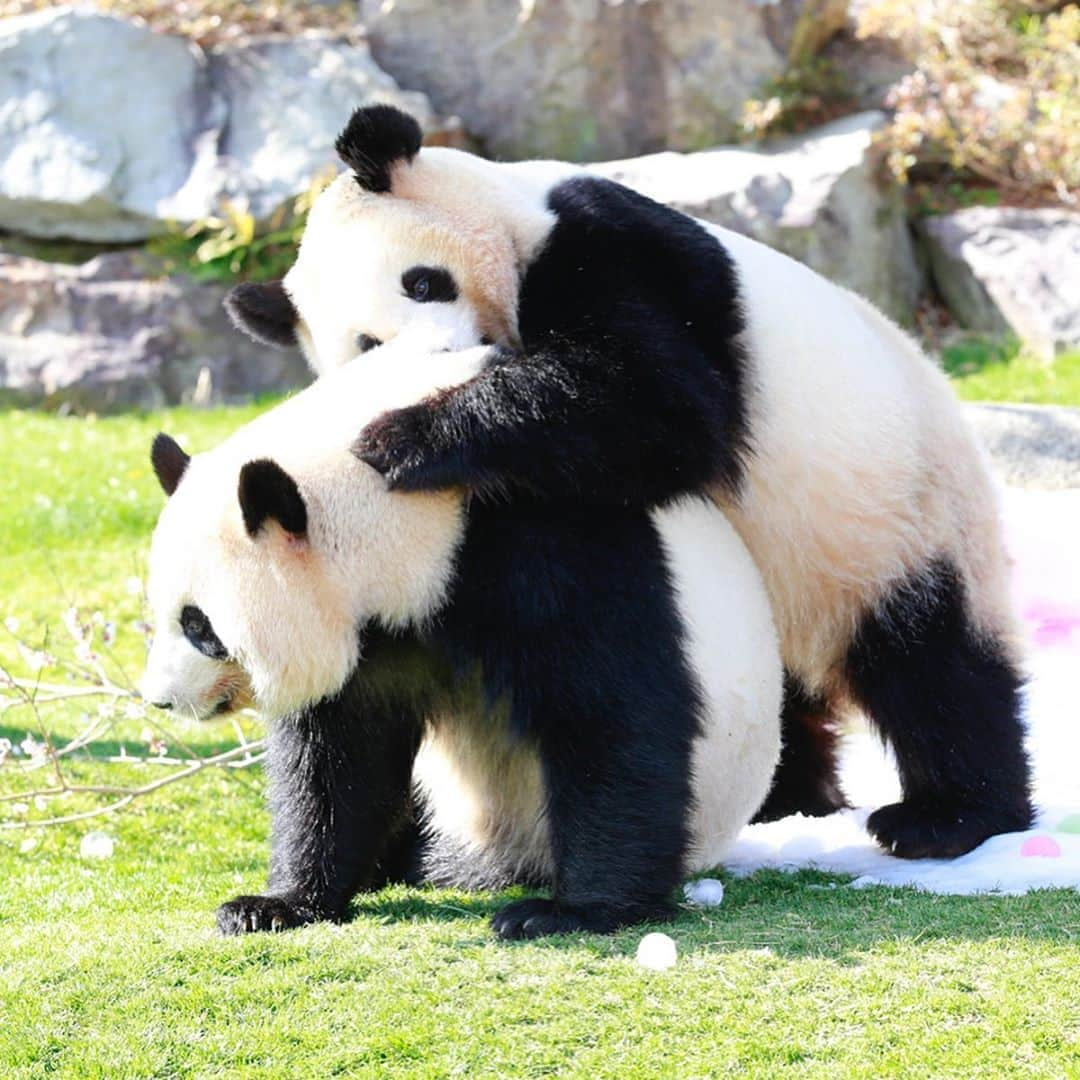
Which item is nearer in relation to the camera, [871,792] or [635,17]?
[871,792]

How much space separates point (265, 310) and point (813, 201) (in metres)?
7.15

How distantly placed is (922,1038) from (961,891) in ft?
Result: 4.19

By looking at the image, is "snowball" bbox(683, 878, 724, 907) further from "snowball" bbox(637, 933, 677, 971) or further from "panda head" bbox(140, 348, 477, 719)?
"panda head" bbox(140, 348, 477, 719)

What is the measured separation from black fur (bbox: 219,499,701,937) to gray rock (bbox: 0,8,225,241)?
27.5 ft

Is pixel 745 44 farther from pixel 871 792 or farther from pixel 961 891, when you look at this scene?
pixel 961 891

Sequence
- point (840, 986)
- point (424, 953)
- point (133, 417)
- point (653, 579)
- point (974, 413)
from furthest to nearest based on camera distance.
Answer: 1. point (133, 417)
2. point (974, 413)
3. point (653, 579)
4. point (424, 953)
5. point (840, 986)

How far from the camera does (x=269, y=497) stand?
3.77 m

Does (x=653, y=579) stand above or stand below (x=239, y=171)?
below

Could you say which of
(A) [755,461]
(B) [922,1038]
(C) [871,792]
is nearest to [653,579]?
(A) [755,461]

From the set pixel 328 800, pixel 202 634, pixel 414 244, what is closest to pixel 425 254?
pixel 414 244

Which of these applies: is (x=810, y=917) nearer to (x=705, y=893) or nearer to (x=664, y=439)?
(x=705, y=893)

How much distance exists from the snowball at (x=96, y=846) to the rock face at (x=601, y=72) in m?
8.02

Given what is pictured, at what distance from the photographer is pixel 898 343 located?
5.02 metres

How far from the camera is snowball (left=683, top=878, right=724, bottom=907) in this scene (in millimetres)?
4219
